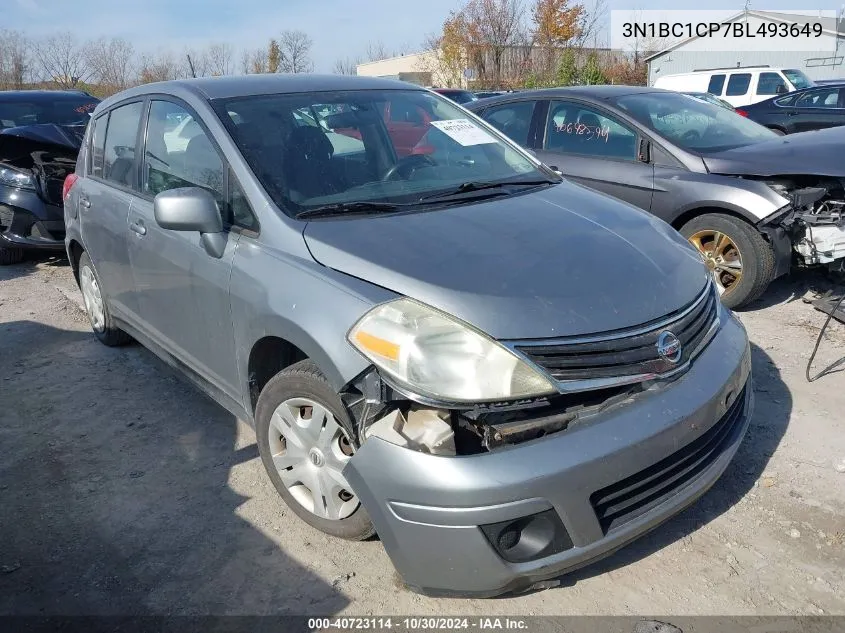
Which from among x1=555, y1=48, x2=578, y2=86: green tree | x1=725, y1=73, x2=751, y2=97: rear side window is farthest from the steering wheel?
x1=555, y1=48, x2=578, y2=86: green tree

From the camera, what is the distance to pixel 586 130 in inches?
229

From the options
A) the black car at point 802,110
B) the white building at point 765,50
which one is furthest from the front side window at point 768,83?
the white building at point 765,50

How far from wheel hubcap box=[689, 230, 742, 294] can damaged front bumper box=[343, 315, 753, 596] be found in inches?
117

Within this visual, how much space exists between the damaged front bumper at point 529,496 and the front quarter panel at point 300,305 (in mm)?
322

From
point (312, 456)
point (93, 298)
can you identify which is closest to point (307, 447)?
point (312, 456)

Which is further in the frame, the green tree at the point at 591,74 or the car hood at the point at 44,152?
the green tree at the point at 591,74

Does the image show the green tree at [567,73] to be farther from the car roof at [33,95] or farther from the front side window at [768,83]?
the car roof at [33,95]

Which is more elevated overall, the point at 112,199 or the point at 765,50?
the point at 765,50

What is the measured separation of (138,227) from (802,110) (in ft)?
39.2

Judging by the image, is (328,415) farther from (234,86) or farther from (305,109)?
(234,86)

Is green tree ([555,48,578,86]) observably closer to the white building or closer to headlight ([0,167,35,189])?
the white building

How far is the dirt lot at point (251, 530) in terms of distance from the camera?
247 cm

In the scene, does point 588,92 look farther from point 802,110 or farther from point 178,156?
point 802,110

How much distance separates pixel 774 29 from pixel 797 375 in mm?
35967
